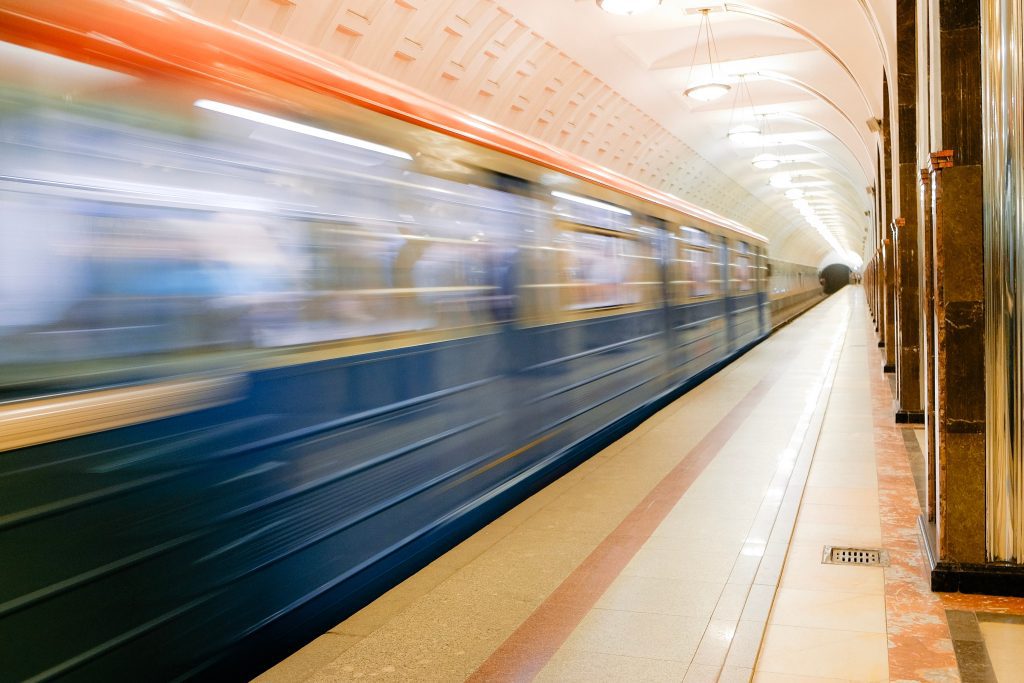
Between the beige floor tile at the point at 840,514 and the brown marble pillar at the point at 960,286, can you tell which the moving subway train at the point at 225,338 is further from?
the brown marble pillar at the point at 960,286

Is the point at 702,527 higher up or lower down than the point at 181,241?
lower down

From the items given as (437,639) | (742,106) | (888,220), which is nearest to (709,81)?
(742,106)

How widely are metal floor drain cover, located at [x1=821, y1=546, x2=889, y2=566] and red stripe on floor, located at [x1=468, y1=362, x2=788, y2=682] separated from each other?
98 cm

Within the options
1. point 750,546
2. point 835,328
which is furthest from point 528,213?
point 835,328

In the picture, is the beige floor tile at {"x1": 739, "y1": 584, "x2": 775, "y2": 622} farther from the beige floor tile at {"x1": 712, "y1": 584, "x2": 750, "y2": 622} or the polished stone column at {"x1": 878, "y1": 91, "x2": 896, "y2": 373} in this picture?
the polished stone column at {"x1": 878, "y1": 91, "x2": 896, "y2": 373}

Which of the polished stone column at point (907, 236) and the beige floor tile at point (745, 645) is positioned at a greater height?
the polished stone column at point (907, 236)

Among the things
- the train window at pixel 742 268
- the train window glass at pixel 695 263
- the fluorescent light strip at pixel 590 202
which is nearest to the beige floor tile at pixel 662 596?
the fluorescent light strip at pixel 590 202

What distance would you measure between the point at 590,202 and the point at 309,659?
457 centimetres

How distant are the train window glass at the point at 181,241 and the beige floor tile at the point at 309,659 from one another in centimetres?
121

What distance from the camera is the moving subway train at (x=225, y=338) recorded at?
8.23ft

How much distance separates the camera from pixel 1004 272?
3.94 m

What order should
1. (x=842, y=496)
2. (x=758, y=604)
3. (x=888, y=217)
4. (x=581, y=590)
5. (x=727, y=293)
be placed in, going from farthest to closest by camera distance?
(x=727, y=293) < (x=888, y=217) < (x=842, y=496) < (x=581, y=590) < (x=758, y=604)

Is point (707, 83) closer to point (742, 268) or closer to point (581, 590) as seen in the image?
point (742, 268)

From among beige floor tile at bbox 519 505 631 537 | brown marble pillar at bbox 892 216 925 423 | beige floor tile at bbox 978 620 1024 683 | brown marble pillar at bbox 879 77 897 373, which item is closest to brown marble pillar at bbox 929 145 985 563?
beige floor tile at bbox 978 620 1024 683
